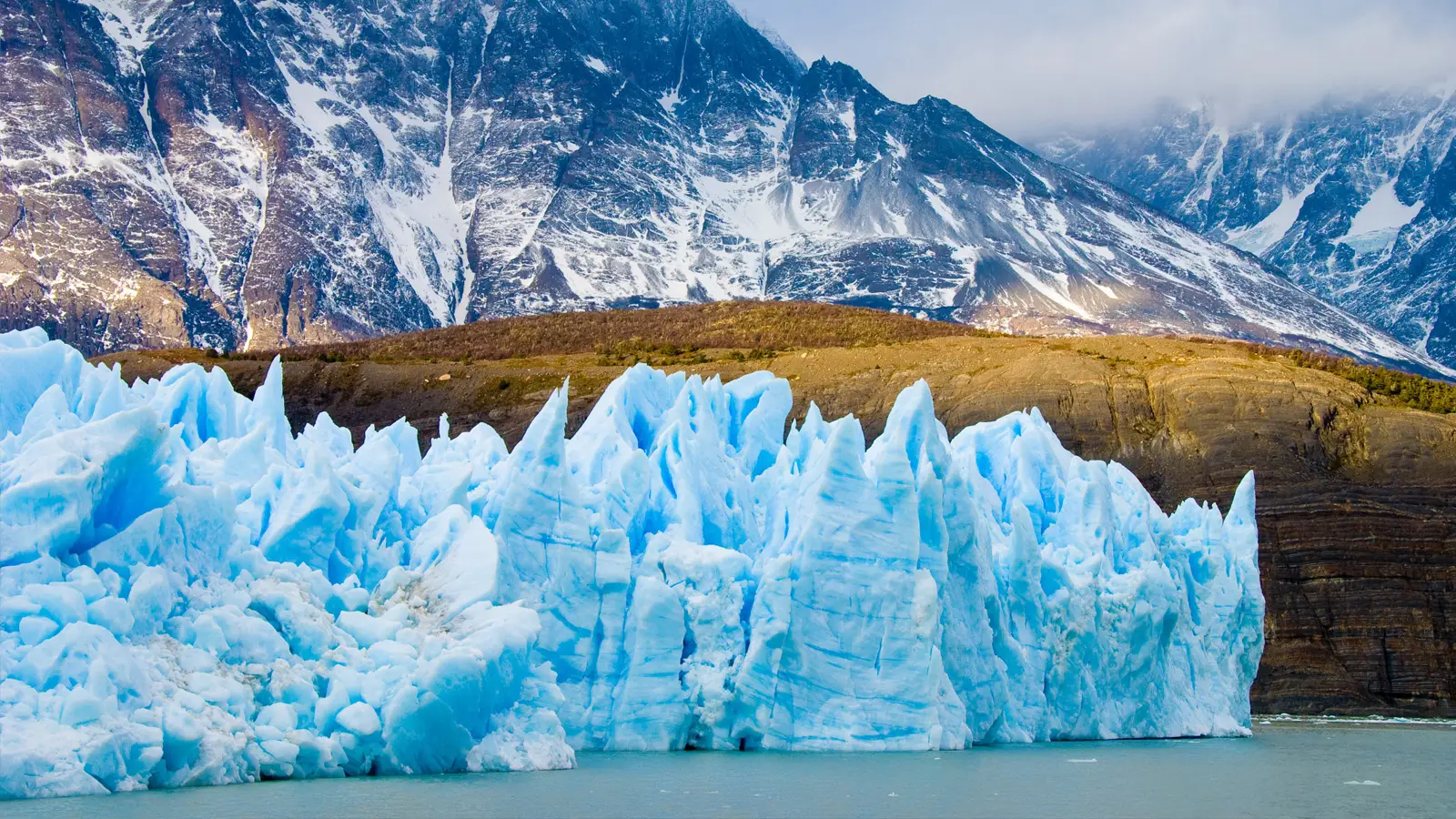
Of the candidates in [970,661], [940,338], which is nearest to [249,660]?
[970,661]

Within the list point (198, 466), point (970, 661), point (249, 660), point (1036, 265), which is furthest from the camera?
point (1036, 265)

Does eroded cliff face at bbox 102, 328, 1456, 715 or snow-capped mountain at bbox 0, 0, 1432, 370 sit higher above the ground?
snow-capped mountain at bbox 0, 0, 1432, 370

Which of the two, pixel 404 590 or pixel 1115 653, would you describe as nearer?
pixel 404 590

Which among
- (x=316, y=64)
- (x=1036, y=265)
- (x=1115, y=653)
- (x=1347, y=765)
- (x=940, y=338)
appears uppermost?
(x=316, y=64)

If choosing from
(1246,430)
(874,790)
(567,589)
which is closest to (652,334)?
(1246,430)

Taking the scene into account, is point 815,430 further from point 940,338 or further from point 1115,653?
point 940,338

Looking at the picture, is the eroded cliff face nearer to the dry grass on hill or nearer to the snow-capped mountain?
the dry grass on hill

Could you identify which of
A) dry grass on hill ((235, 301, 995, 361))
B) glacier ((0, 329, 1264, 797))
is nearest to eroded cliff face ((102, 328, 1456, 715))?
dry grass on hill ((235, 301, 995, 361))
